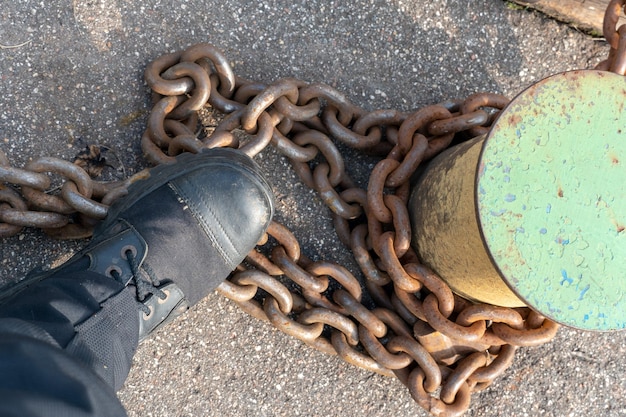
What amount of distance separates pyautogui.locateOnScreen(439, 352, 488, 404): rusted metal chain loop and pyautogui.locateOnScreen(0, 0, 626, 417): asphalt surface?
28cm

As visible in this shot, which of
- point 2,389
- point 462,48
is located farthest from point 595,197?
point 2,389

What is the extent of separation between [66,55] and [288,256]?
1138mm

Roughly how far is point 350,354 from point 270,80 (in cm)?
113

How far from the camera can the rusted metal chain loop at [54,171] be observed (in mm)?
1820

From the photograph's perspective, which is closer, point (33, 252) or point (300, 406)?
point (33, 252)

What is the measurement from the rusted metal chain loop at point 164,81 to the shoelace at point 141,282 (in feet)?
1.92

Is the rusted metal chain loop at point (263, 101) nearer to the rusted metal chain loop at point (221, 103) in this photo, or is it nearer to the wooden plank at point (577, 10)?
the rusted metal chain loop at point (221, 103)

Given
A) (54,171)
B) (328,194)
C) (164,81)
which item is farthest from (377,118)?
(54,171)

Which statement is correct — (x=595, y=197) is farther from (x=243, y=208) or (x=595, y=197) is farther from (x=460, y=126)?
(x=243, y=208)

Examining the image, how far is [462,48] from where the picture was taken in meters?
2.44

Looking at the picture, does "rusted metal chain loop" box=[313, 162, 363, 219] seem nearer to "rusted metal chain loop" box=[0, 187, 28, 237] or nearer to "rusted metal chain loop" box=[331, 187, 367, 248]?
"rusted metal chain loop" box=[331, 187, 367, 248]

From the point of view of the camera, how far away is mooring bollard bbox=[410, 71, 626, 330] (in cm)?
166

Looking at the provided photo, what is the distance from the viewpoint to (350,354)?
2152 millimetres

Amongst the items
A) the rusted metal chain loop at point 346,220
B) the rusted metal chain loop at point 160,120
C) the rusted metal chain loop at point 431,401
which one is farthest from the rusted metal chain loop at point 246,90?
the rusted metal chain loop at point 431,401
